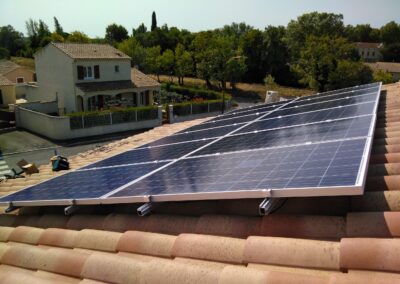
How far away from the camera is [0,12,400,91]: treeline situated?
267ft

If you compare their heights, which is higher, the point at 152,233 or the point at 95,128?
the point at 152,233

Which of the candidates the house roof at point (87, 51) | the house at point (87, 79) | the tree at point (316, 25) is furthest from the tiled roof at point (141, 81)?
the tree at point (316, 25)

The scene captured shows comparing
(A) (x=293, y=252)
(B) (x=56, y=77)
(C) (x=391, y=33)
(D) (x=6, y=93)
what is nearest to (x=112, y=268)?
(A) (x=293, y=252)

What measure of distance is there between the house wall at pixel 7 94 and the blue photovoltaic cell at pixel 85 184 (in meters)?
49.2

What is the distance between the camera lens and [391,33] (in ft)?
514

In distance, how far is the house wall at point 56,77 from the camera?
49750 millimetres

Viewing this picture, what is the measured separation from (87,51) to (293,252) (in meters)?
52.3

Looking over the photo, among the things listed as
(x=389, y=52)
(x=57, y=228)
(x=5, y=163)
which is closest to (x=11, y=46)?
(x=5, y=163)

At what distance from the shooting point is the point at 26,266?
638 centimetres

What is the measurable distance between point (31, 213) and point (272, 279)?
275 inches

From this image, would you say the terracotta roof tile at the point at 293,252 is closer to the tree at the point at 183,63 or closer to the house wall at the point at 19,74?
the house wall at the point at 19,74

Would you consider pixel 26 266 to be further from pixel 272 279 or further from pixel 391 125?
pixel 391 125

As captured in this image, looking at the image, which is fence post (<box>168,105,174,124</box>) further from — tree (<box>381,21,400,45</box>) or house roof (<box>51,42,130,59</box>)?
tree (<box>381,21,400,45</box>)

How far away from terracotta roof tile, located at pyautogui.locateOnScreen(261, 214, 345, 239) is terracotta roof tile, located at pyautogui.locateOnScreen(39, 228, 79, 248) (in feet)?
11.3
